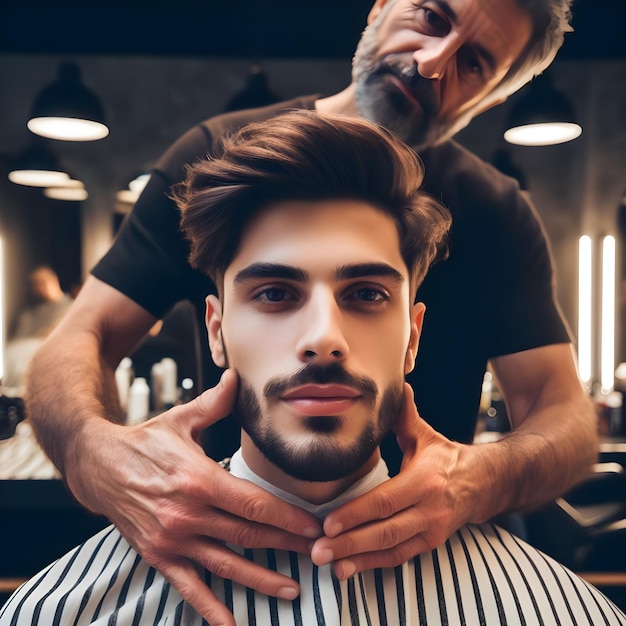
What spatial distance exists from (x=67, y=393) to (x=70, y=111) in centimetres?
68

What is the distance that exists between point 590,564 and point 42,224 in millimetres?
1593

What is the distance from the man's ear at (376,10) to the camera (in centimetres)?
123

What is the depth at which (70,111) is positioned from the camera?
1.38m

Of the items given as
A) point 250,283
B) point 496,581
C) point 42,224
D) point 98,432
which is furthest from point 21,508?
point 496,581

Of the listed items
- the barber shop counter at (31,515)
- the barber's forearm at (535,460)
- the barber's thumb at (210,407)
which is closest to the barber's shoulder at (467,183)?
the barber's forearm at (535,460)

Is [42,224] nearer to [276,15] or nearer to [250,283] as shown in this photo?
[250,283]

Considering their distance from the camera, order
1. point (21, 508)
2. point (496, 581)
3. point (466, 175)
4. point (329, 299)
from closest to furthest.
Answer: point (329, 299) → point (496, 581) → point (466, 175) → point (21, 508)

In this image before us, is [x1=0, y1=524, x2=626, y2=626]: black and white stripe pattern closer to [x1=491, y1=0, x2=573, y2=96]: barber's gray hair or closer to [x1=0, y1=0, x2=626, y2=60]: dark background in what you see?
[x1=491, y1=0, x2=573, y2=96]: barber's gray hair

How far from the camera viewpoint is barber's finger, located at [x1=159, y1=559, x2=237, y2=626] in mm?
1048

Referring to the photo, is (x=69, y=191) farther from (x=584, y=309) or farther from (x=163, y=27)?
(x=584, y=309)

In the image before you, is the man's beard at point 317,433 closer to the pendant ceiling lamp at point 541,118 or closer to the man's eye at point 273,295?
the man's eye at point 273,295

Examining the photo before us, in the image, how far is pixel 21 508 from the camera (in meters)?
1.37

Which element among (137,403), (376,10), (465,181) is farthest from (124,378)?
(376,10)

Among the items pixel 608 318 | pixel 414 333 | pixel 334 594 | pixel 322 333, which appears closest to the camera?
pixel 322 333
